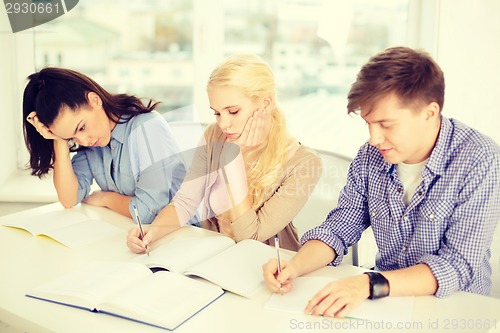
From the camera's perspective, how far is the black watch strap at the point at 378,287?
1146mm

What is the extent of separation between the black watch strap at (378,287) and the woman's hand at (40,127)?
3.76ft

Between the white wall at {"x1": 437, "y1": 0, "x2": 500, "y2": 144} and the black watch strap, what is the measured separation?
1.43 metres

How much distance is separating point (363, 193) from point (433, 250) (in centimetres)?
23

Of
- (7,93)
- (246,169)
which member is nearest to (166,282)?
(246,169)

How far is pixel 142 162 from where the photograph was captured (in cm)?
187

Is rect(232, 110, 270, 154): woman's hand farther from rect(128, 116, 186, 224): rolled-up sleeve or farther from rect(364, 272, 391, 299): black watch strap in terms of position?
rect(364, 272, 391, 299): black watch strap

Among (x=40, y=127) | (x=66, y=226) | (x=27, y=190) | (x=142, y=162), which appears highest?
(x=40, y=127)

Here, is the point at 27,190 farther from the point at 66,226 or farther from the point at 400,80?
the point at 400,80

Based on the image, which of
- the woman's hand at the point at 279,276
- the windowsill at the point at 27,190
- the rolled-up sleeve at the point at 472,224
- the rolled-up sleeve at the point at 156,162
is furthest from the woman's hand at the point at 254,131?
the windowsill at the point at 27,190

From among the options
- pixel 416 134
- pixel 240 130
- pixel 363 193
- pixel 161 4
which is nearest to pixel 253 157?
pixel 240 130

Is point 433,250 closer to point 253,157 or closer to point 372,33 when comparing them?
point 253,157

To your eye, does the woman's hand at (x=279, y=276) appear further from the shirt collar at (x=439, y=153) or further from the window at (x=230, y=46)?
the window at (x=230, y=46)

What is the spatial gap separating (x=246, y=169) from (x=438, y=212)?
2.06 feet

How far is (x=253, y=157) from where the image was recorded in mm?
1741
